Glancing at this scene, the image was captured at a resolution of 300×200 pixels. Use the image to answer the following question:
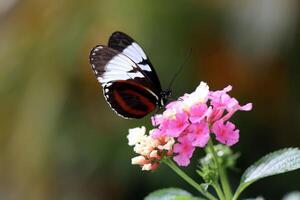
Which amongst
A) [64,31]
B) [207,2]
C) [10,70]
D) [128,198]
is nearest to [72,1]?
[64,31]

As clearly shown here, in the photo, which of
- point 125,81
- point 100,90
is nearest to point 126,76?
point 125,81

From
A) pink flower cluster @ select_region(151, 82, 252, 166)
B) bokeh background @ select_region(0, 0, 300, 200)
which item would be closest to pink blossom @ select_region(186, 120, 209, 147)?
pink flower cluster @ select_region(151, 82, 252, 166)

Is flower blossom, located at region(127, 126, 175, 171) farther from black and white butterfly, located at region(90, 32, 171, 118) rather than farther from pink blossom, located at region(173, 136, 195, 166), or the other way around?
black and white butterfly, located at region(90, 32, 171, 118)

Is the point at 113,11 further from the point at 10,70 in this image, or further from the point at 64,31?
the point at 10,70

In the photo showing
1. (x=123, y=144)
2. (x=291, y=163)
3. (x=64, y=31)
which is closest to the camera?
(x=291, y=163)

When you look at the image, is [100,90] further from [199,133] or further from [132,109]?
[199,133]

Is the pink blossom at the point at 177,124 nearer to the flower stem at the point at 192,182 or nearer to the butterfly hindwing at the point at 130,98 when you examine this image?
the flower stem at the point at 192,182

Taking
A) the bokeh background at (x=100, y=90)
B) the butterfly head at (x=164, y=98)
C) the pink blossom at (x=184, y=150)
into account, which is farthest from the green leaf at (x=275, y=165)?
the bokeh background at (x=100, y=90)

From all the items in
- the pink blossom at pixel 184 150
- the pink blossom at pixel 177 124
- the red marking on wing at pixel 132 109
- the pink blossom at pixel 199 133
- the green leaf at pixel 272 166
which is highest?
the red marking on wing at pixel 132 109
